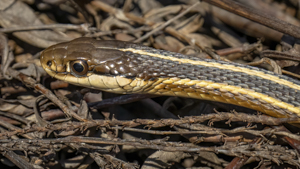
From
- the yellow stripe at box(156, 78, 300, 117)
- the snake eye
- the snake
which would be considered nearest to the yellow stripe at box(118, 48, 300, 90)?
the snake

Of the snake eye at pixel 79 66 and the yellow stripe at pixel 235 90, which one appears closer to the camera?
the yellow stripe at pixel 235 90

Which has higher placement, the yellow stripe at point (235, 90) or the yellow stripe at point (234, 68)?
the yellow stripe at point (234, 68)

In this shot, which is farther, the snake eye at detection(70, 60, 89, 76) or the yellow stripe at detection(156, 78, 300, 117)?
the snake eye at detection(70, 60, 89, 76)

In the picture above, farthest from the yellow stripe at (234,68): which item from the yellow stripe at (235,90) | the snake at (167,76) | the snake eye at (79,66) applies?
the snake eye at (79,66)

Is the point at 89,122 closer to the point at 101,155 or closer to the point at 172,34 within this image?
the point at 101,155

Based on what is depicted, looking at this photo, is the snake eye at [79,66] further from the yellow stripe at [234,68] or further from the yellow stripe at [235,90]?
the yellow stripe at [235,90]

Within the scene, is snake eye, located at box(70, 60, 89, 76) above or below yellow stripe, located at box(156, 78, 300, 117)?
above

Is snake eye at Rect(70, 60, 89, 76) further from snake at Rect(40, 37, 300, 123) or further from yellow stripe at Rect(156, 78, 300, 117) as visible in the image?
yellow stripe at Rect(156, 78, 300, 117)

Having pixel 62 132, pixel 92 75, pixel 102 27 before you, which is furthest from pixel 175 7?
pixel 62 132
